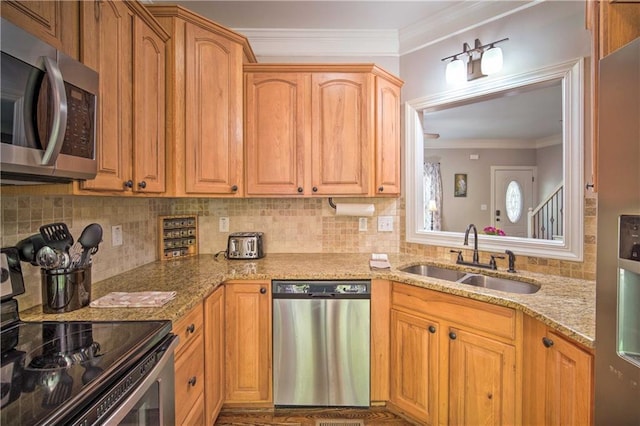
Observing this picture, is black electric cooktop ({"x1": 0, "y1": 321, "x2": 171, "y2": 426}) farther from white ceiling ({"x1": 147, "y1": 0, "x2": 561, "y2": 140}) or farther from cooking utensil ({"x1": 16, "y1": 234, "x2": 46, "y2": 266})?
white ceiling ({"x1": 147, "y1": 0, "x2": 561, "y2": 140})

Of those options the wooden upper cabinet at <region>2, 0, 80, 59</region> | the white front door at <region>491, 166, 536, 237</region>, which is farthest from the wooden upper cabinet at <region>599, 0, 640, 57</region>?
the white front door at <region>491, 166, 536, 237</region>

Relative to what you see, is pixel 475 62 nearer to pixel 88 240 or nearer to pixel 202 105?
pixel 202 105

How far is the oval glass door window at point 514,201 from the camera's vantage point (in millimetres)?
5691

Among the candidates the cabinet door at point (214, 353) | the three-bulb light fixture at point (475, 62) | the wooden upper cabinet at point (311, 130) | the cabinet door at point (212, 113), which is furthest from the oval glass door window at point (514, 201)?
the cabinet door at point (214, 353)

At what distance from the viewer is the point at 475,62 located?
2.17 metres

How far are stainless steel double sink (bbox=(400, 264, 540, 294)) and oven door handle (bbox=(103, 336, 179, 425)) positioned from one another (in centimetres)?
149

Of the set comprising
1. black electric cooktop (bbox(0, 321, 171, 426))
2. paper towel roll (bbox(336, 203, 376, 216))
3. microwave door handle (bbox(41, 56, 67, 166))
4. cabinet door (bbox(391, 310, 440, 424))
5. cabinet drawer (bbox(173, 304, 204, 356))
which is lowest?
cabinet door (bbox(391, 310, 440, 424))

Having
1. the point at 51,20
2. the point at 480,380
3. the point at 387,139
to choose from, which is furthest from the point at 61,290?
the point at 387,139

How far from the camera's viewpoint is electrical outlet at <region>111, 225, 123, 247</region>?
188 cm

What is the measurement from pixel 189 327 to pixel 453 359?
1.36 m

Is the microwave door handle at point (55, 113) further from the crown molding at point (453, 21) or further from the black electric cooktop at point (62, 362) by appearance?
the crown molding at point (453, 21)

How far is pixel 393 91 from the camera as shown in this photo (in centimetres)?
246

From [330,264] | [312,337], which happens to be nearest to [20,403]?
[312,337]

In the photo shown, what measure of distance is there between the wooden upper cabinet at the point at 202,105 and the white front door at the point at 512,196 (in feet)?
17.2
